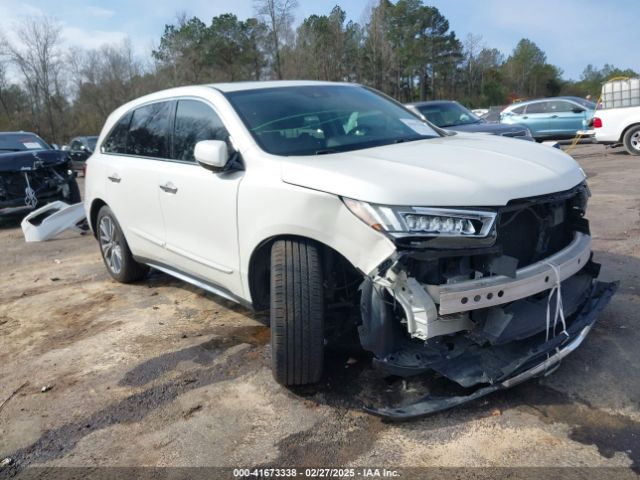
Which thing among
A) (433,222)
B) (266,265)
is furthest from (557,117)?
(433,222)

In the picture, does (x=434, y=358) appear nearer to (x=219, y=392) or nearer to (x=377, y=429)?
(x=377, y=429)

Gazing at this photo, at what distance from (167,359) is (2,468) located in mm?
1198

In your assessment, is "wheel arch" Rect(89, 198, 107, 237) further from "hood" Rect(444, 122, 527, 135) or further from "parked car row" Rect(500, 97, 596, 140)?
"parked car row" Rect(500, 97, 596, 140)

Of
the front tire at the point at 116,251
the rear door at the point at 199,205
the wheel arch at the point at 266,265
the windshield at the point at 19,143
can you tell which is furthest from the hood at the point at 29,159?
the wheel arch at the point at 266,265

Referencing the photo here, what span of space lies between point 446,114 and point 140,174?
7.97 metres

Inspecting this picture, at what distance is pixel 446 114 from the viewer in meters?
11.2

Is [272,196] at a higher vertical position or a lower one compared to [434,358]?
higher

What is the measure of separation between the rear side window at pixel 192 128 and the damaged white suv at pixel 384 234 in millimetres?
15

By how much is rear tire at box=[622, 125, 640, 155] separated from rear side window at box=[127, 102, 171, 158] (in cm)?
1221

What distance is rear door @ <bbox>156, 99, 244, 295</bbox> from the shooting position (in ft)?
11.5

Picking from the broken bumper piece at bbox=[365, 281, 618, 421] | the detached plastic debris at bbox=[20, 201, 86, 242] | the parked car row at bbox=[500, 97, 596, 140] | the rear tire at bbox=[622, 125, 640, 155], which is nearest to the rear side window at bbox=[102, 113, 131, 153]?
the detached plastic debris at bbox=[20, 201, 86, 242]

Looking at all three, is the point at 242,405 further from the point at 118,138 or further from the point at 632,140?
the point at 632,140

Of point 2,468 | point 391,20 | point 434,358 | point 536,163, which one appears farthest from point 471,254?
point 391,20

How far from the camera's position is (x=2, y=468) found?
109 inches
